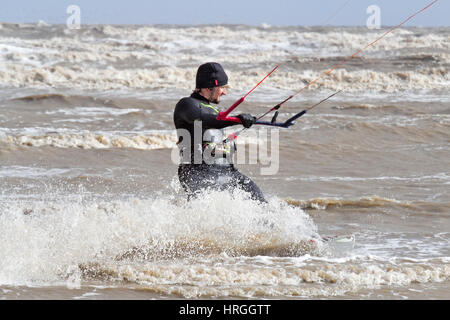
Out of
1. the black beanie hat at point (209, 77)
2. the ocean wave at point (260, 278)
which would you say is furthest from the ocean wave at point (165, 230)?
the black beanie hat at point (209, 77)

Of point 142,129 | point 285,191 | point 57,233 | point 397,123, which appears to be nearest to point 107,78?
point 142,129

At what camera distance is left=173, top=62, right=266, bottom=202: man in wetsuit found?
6.33 metres

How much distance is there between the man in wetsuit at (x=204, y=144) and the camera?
20.8 feet

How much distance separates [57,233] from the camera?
6414 millimetres

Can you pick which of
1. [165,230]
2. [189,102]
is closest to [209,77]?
[189,102]

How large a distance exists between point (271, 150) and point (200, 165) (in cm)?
840

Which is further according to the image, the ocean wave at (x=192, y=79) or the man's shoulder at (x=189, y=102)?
the ocean wave at (x=192, y=79)

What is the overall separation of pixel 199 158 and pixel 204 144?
0.15 meters

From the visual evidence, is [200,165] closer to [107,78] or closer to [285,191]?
[285,191]

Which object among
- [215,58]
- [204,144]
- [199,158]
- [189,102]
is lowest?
[199,158]

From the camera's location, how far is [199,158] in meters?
6.45

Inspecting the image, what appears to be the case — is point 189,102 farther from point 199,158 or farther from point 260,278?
point 260,278

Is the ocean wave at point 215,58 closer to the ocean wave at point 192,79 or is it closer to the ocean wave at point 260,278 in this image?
the ocean wave at point 192,79

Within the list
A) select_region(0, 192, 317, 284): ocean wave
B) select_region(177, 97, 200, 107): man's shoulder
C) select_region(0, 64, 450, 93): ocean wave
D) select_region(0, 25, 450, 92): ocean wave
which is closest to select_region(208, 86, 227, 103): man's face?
select_region(177, 97, 200, 107): man's shoulder
